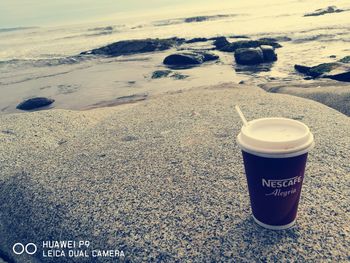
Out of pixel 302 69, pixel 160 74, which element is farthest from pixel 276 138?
pixel 160 74

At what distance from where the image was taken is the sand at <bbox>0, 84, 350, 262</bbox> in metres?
2.05

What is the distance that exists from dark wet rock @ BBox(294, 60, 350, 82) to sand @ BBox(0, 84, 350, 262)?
2.50 metres

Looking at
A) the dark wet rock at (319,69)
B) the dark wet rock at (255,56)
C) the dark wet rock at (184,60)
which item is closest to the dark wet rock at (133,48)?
the dark wet rock at (184,60)

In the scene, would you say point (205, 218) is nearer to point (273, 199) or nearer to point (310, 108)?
point (273, 199)

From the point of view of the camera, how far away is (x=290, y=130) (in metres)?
1.79

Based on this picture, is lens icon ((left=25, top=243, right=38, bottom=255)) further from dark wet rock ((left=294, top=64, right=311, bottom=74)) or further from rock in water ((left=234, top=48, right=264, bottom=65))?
rock in water ((left=234, top=48, right=264, bottom=65))

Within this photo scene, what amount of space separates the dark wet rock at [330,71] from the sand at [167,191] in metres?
2.50

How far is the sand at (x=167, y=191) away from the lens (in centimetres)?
205

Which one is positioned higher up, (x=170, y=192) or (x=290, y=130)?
(x=290, y=130)

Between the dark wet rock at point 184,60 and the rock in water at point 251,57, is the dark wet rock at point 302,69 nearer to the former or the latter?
the rock in water at point 251,57

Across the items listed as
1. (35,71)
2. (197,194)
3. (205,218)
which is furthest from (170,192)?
(35,71)

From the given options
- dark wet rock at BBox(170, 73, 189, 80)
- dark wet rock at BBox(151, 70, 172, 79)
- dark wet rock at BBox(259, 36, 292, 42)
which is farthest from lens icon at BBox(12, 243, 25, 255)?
dark wet rock at BBox(259, 36, 292, 42)

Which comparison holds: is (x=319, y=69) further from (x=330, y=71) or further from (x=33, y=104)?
(x=33, y=104)

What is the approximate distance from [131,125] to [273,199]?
8.44 ft
